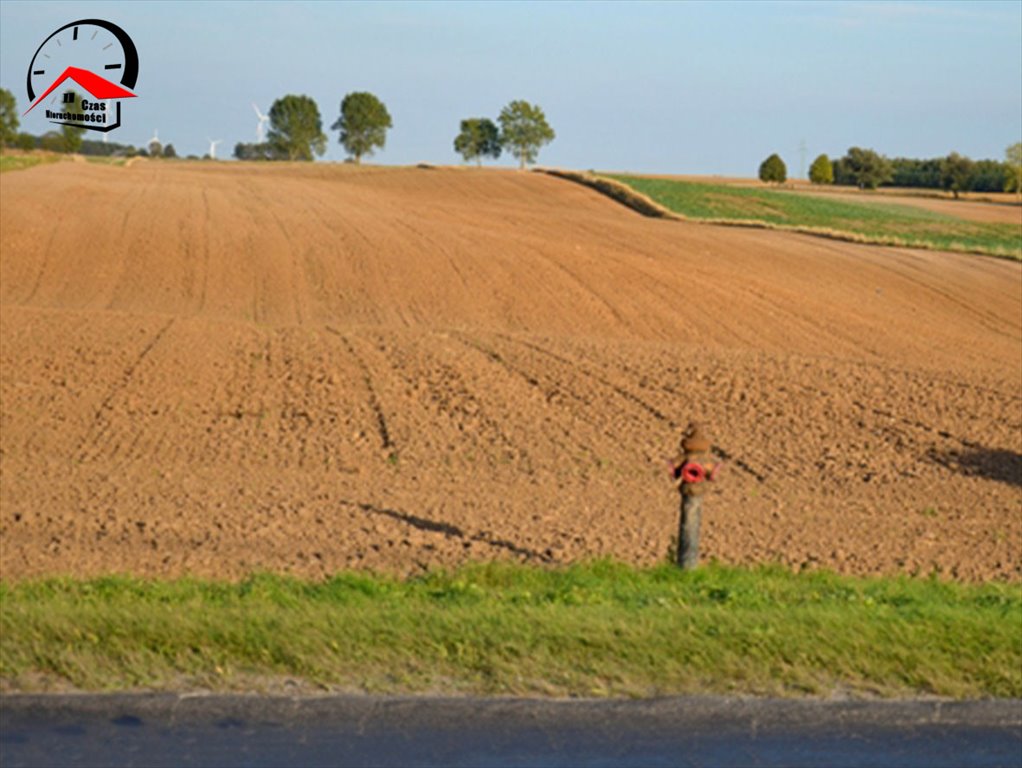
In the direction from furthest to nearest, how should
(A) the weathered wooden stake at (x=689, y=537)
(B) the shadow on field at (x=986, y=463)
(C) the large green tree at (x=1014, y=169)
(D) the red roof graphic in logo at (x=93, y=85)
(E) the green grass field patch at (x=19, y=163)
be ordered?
(C) the large green tree at (x=1014, y=169)
(E) the green grass field patch at (x=19, y=163)
(D) the red roof graphic in logo at (x=93, y=85)
(B) the shadow on field at (x=986, y=463)
(A) the weathered wooden stake at (x=689, y=537)

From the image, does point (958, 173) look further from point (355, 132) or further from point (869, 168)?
point (355, 132)

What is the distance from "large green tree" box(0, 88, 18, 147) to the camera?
85688 mm

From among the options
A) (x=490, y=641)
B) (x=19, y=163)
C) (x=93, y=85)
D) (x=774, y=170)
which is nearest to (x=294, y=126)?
(x=774, y=170)

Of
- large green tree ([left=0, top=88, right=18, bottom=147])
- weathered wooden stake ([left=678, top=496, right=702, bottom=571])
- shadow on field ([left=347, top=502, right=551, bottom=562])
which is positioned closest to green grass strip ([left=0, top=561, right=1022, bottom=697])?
weathered wooden stake ([left=678, top=496, right=702, bottom=571])

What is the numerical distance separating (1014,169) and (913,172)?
50.8ft

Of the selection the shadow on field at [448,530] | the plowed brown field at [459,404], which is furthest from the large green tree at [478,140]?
the shadow on field at [448,530]

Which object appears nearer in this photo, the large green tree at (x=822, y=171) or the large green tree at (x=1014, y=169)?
the large green tree at (x=1014, y=169)

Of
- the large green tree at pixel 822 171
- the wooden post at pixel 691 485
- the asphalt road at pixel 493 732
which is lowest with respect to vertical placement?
the asphalt road at pixel 493 732

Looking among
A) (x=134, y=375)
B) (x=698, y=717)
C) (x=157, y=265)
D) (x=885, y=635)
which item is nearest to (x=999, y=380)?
(x=134, y=375)

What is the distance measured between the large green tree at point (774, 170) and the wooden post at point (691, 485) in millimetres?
113668

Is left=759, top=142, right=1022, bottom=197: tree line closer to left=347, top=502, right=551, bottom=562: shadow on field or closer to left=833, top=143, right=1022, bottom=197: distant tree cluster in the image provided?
left=833, top=143, right=1022, bottom=197: distant tree cluster

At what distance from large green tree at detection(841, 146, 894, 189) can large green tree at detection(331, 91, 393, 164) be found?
48499mm

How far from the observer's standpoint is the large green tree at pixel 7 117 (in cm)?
8569

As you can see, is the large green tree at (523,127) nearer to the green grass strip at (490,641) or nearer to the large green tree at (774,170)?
the large green tree at (774,170)
